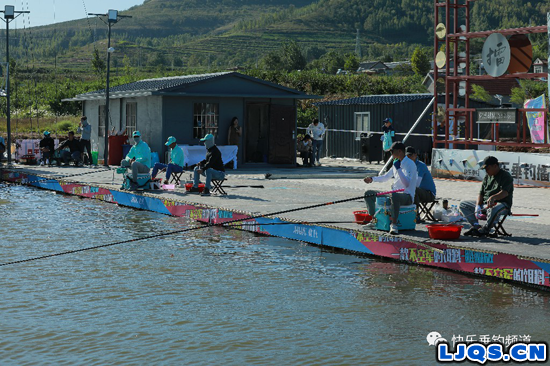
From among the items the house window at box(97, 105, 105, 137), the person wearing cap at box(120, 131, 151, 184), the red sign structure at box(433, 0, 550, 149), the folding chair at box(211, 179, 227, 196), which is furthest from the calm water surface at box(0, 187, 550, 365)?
the house window at box(97, 105, 105, 137)

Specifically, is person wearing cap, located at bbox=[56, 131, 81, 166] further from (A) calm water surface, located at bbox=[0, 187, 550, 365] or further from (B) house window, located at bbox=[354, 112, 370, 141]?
(A) calm water surface, located at bbox=[0, 187, 550, 365]

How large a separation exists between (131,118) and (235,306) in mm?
21139

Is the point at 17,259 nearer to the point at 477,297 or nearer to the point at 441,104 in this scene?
the point at 477,297

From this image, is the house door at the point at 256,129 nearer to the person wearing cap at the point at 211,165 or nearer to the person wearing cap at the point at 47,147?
the person wearing cap at the point at 47,147

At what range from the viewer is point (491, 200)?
39.9ft

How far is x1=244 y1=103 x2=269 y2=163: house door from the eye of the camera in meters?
30.7

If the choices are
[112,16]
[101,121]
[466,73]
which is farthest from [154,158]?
[466,73]

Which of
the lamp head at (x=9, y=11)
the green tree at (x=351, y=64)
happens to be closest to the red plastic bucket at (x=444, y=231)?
the lamp head at (x=9, y=11)

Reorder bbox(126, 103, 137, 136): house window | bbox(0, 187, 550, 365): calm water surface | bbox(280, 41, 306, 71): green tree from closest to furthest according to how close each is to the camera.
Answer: bbox(0, 187, 550, 365): calm water surface, bbox(126, 103, 137, 136): house window, bbox(280, 41, 306, 71): green tree

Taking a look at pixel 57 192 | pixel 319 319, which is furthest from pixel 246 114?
pixel 319 319

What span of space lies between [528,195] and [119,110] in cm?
1660

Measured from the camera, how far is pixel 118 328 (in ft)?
29.0

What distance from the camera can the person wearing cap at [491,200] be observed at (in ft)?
40.1

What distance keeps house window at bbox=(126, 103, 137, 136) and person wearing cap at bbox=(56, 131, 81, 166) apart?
1863 millimetres
